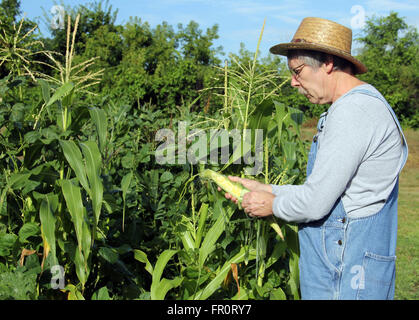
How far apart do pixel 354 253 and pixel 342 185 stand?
344 millimetres

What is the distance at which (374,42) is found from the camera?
106 ft

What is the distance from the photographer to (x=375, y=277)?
1.88 metres

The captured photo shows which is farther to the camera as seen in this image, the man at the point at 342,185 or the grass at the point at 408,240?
the grass at the point at 408,240

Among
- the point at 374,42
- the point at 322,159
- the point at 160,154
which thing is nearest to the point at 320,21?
the point at 322,159

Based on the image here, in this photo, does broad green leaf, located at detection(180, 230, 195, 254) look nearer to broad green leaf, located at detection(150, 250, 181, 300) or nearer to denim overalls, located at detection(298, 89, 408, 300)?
broad green leaf, located at detection(150, 250, 181, 300)

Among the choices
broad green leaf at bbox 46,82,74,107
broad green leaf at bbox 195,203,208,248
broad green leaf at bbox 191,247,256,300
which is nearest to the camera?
broad green leaf at bbox 46,82,74,107

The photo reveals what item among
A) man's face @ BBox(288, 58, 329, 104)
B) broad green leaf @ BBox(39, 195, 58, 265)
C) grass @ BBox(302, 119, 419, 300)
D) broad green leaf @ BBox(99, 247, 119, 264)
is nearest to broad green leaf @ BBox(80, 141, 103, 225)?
broad green leaf @ BBox(39, 195, 58, 265)

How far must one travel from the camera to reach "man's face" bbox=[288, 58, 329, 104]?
1.97 meters

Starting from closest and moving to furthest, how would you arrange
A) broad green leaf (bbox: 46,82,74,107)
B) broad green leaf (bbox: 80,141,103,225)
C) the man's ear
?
1. the man's ear
2. broad green leaf (bbox: 80,141,103,225)
3. broad green leaf (bbox: 46,82,74,107)

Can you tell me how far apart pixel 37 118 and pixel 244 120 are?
1.21m

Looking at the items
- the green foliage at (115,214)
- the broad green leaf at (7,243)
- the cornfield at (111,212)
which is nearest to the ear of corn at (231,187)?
the cornfield at (111,212)

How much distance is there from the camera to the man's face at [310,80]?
1.97 metres

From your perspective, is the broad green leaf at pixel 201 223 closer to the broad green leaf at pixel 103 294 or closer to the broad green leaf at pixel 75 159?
the broad green leaf at pixel 103 294
